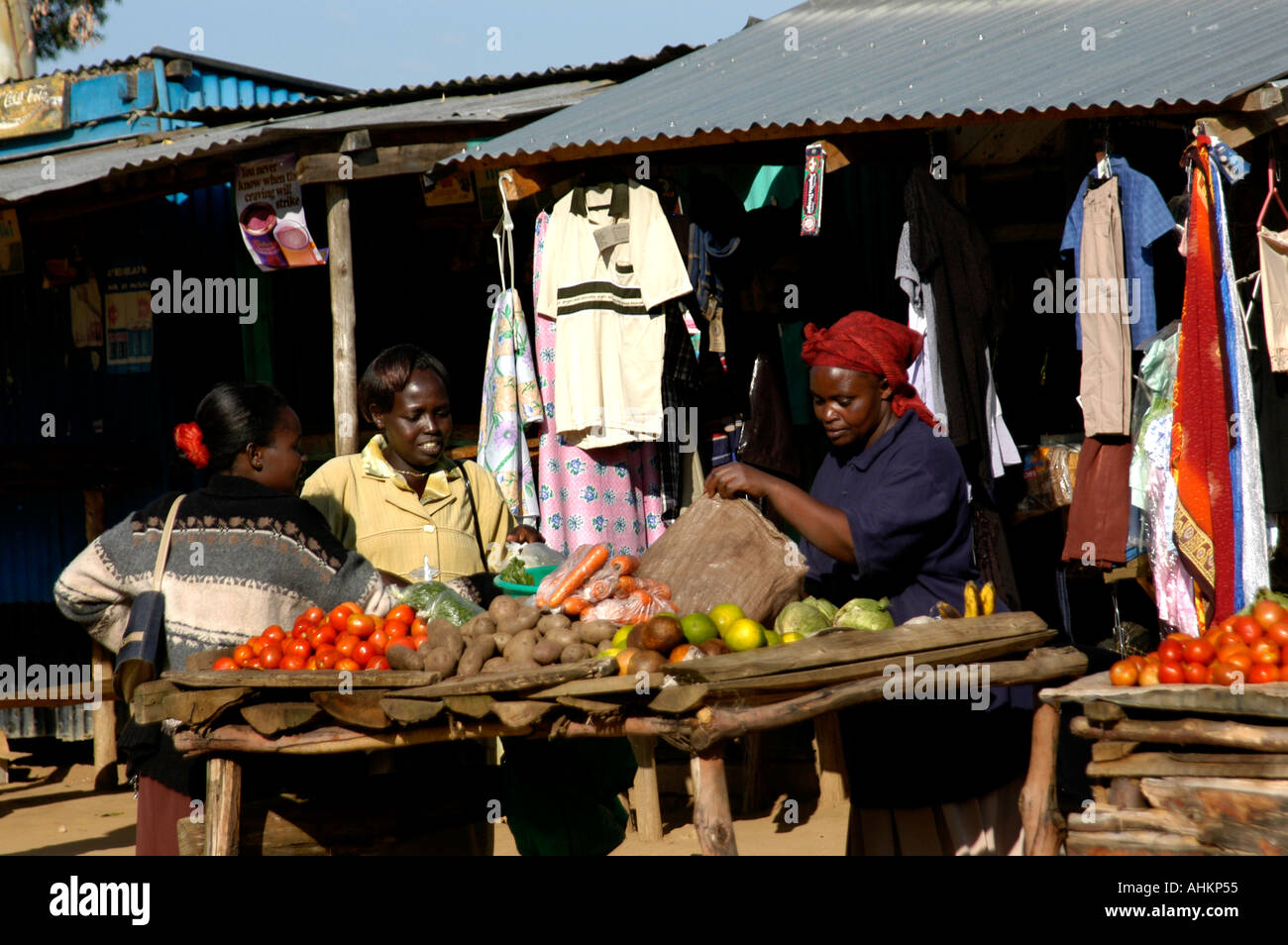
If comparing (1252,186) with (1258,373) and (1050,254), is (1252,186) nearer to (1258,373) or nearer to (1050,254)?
(1258,373)

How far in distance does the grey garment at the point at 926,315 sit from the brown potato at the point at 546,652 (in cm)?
292

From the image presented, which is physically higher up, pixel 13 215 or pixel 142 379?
pixel 13 215

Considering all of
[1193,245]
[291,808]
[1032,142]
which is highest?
[1032,142]

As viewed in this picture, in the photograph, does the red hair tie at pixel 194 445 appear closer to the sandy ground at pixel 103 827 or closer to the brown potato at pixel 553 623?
the brown potato at pixel 553 623

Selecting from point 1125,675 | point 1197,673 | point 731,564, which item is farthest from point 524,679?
point 1197,673

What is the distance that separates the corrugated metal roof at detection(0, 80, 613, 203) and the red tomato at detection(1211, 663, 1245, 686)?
4619 mm

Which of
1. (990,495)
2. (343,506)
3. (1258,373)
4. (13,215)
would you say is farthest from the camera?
(13,215)

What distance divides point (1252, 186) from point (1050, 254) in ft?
5.14

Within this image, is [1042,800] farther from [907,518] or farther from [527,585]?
[527,585]

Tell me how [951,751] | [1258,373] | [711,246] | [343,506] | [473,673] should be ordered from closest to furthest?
1. [473,673]
2. [951,751]
3. [343,506]
4. [1258,373]
5. [711,246]

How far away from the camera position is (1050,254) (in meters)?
7.23

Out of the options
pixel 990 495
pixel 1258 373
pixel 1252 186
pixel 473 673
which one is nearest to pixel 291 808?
pixel 473 673

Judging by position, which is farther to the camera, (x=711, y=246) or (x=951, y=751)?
(x=711, y=246)

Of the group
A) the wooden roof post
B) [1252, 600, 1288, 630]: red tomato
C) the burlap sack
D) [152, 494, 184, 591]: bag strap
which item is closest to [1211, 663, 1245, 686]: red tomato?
[1252, 600, 1288, 630]: red tomato
